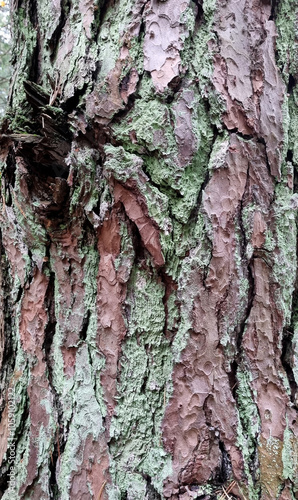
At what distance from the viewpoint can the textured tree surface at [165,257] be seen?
75 cm

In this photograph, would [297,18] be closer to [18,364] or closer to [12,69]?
[12,69]

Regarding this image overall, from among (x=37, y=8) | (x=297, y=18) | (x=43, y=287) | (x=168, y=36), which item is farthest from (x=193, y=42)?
(x=43, y=287)

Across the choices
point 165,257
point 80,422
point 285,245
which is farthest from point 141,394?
point 285,245

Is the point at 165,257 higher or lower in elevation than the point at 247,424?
higher

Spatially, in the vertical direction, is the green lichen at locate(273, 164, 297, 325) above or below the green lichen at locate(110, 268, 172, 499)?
above

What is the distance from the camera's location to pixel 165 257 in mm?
780

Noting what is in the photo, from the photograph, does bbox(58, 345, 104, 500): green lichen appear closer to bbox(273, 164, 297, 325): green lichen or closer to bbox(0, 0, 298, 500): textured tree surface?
bbox(0, 0, 298, 500): textured tree surface

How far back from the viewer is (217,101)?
0.79m

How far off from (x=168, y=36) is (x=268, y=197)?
0.40 meters

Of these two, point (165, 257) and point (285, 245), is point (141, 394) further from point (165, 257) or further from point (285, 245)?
point (285, 245)

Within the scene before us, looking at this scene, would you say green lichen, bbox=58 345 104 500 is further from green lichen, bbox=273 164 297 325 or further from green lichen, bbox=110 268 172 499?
green lichen, bbox=273 164 297 325

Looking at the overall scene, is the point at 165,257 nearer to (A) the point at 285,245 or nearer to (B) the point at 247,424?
(A) the point at 285,245

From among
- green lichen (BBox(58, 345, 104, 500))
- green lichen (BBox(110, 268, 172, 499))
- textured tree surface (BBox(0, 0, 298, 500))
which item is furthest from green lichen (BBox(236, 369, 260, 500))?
green lichen (BBox(58, 345, 104, 500))

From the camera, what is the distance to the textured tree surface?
747 mm
